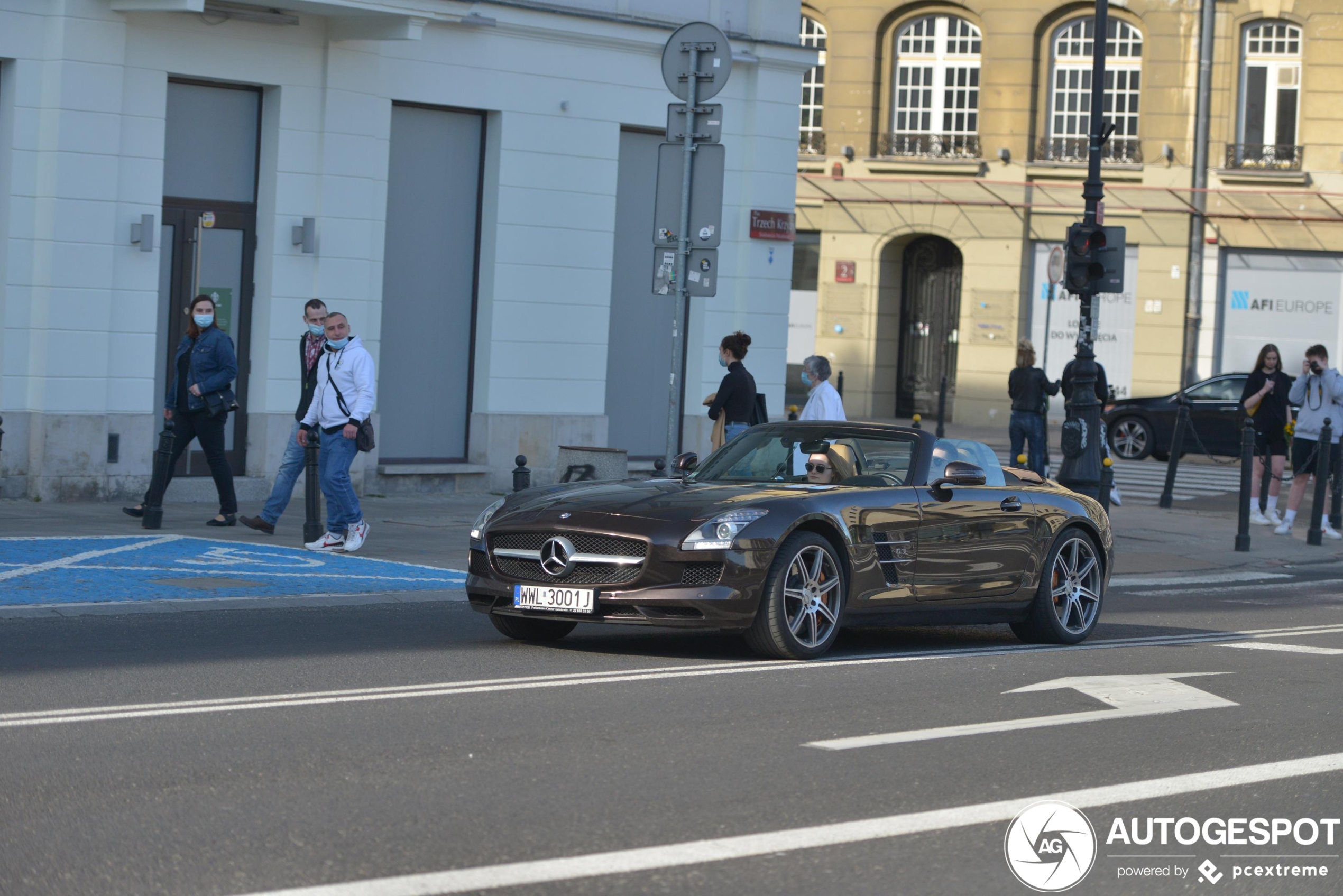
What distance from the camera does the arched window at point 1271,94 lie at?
3581cm

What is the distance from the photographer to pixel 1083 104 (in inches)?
1467

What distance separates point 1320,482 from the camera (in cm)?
1931

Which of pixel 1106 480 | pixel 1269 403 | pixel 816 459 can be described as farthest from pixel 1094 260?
pixel 816 459

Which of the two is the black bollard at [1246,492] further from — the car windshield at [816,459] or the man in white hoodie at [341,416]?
the man in white hoodie at [341,416]

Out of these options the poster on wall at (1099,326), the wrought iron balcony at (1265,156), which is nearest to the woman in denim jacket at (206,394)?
the poster on wall at (1099,326)

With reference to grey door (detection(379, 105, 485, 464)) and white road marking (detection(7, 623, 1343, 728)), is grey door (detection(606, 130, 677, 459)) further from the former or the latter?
white road marking (detection(7, 623, 1343, 728))

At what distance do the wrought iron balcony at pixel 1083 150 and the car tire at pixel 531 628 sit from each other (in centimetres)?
2824

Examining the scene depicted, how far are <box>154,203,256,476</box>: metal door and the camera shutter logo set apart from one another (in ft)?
39.5

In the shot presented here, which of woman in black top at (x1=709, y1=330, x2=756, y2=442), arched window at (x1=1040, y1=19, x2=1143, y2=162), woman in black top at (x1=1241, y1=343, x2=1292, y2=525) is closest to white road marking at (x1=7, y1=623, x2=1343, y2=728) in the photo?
woman in black top at (x1=709, y1=330, x2=756, y2=442)

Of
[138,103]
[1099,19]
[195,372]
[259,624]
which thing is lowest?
[259,624]

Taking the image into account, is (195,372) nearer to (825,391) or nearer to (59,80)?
(59,80)

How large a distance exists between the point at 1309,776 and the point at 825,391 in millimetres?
8086

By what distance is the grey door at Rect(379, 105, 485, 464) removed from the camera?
62.7 ft

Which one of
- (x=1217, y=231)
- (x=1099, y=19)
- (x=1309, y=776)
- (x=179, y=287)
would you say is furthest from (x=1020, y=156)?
(x=1309, y=776)
